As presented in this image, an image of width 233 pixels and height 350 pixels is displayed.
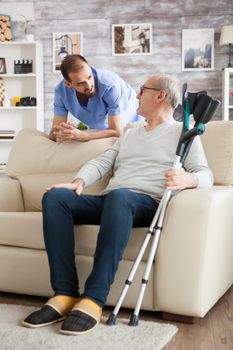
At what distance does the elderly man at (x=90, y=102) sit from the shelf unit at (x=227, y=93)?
2.38 meters

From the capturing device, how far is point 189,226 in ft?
7.30

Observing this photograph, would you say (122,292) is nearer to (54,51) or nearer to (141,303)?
(141,303)

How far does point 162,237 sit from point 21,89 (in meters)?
4.35

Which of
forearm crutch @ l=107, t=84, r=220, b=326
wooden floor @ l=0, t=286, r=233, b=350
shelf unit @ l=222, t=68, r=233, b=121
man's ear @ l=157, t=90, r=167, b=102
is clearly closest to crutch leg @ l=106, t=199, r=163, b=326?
forearm crutch @ l=107, t=84, r=220, b=326

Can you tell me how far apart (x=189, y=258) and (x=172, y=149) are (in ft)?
1.74

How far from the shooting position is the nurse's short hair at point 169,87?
2.57 m

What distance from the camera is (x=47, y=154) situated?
10.5 feet

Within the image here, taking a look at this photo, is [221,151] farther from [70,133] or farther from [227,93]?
[227,93]

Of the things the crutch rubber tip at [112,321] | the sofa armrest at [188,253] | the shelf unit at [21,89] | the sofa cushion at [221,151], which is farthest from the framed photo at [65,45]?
the crutch rubber tip at [112,321]

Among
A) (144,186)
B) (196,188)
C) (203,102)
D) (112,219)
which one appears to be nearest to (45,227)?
(112,219)

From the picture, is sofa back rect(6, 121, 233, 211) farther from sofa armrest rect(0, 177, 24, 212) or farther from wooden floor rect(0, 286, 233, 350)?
wooden floor rect(0, 286, 233, 350)

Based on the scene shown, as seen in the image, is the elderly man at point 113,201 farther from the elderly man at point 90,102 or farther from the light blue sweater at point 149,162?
the elderly man at point 90,102

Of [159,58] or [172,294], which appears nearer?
[172,294]

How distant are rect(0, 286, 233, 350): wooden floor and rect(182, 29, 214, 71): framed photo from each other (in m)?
3.79
